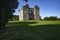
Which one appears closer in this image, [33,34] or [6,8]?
[33,34]

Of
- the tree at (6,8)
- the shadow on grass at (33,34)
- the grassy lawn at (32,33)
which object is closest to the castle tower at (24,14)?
the tree at (6,8)

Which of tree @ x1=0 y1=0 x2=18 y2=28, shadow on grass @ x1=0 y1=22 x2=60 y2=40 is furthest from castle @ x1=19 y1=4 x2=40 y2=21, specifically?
shadow on grass @ x1=0 y1=22 x2=60 y2=40

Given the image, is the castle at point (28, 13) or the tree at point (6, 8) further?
the castle at point (28, 13)

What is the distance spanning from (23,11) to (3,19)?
4383 cm

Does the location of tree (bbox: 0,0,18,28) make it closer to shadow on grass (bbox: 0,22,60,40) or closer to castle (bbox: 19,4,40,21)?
shadow on grass (bbox: 0,22,60,40)

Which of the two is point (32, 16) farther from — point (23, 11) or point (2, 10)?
point (2, 10)

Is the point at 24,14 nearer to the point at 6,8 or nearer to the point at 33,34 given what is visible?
the point at 6,8

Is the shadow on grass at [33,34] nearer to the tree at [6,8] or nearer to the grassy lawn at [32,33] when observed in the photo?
the grassy lawn at [32,33]

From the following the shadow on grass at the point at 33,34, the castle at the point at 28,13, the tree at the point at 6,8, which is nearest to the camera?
the shadow on grass at the point at 33,34

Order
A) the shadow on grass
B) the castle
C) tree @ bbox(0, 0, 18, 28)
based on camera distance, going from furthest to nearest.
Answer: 1. the castle
2. tree @ bbox(0, 0, 18, 28)
3. the shadow on grass

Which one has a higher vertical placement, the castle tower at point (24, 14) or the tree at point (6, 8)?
the tree at point (6, 8)

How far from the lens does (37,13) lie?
59688 mm

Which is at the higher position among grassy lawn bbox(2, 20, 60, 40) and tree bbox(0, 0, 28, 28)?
tree bbox(0, 0, 28, 28)

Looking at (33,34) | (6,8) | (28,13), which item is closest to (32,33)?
(33,34)
